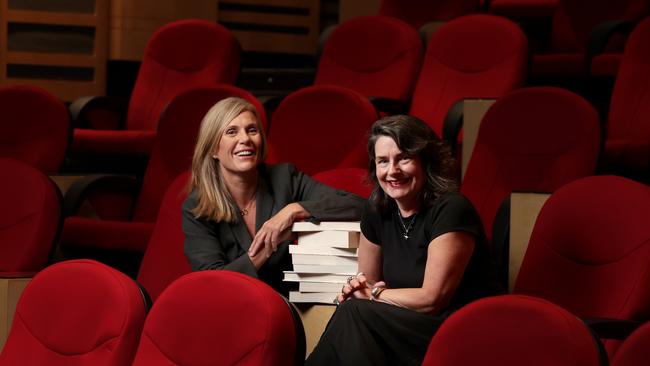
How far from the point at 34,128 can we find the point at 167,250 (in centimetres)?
74

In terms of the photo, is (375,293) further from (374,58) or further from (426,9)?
(426,9)

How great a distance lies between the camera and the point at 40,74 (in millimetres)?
3521

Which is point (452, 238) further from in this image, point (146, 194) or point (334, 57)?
point (334, 57)

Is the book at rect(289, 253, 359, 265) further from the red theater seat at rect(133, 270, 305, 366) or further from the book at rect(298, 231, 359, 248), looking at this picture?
the red theater seat at rect(133, 270, 305, 366)

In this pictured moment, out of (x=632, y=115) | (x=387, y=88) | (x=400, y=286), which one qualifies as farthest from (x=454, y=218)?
(x=387, y=88)

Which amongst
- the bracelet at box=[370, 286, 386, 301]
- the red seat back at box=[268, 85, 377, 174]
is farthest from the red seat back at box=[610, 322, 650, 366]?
the red seat back at box=[268, 85, 377, 174]

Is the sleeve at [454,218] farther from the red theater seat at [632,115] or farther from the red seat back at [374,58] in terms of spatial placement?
the red seat back at [374,58]

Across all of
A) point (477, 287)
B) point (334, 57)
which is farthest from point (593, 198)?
point (334, 57)

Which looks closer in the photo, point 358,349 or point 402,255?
point 358,349

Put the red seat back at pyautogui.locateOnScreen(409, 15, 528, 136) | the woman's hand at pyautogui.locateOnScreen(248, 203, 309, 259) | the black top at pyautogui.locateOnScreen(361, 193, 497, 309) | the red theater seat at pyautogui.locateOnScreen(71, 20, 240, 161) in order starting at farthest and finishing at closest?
the red theater seat at pyautogui.locateOnScreen(71, 20, 240, 161), the red seat back at pyautogui.locateOnScreen(409, 15, 528, 136), the woman's hand at pyautogui.locateOnScreen(248, 203, 309, 259), the black top at pyautogui.locateOnScreen(361, 193, 497, 309)

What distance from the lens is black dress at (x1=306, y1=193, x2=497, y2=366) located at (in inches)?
55.0

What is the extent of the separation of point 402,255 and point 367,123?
676 mm

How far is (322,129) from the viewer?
7.41ft

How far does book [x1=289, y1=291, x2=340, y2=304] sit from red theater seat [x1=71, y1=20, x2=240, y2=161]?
1.27 metres
